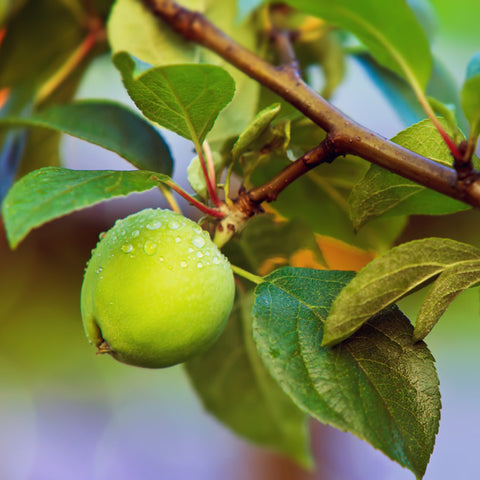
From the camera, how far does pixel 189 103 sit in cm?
44

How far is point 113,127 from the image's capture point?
0.62 meters

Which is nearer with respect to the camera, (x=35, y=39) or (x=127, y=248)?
(x=127, y=248)

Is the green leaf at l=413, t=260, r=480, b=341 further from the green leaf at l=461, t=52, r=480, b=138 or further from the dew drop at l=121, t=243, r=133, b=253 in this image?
the dew drop at l=121, t=243, r=133, b=253

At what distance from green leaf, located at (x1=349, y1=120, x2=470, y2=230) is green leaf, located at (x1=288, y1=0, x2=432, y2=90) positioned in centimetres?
4

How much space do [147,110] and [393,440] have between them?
12.8 inches

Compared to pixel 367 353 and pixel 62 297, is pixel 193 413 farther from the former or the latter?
pixel 367 353

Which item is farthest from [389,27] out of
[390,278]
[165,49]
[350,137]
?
[165,49]

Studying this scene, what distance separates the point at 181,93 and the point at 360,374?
0.26 meters

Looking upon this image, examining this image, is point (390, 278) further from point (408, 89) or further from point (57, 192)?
point (408, 89)

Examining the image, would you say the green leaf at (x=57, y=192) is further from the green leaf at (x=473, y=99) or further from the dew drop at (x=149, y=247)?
the green leaf at (x=473, y=99)

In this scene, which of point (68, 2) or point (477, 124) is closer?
point (477, 124)

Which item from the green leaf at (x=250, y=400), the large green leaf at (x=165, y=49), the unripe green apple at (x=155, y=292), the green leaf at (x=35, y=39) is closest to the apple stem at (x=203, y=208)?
the unripe green apple at (x=155, y=292)

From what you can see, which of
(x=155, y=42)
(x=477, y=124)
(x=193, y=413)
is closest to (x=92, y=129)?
(x=155, y=42)

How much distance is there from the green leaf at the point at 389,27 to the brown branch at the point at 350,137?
0.06 metres
